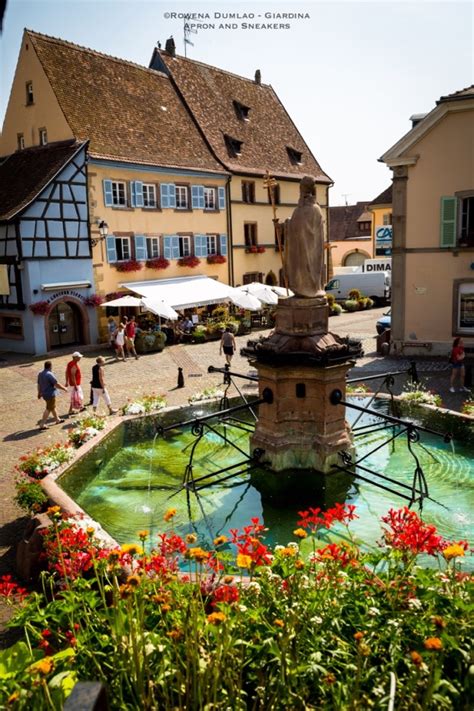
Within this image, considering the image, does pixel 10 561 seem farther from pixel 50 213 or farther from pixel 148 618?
pixel 50 213

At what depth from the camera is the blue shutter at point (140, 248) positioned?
87.4ft

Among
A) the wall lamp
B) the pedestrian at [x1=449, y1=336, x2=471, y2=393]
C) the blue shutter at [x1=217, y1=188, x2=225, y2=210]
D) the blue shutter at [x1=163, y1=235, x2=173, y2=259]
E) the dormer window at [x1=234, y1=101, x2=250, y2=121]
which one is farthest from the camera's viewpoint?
the dormer window at [x1=234, y1=101, x2=250, y2=121]

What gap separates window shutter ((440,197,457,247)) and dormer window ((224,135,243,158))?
15843 mm

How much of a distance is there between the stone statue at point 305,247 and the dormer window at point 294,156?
30509mm

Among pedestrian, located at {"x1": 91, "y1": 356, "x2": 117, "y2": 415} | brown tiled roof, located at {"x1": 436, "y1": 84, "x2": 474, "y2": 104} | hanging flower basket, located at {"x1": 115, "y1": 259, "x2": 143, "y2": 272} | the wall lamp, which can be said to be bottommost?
pedestrian, located at {"x1": 91, "y1": 356, "x2": 117, "y2": 415}

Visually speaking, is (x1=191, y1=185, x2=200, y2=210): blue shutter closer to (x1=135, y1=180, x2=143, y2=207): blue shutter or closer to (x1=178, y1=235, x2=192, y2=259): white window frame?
(x1=178, y1=235, x2=192, y2=259): white window frame

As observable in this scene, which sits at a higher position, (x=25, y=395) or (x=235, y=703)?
(x=235, y=703)

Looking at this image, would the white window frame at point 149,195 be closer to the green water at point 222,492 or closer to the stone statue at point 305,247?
the green water at point 222,492

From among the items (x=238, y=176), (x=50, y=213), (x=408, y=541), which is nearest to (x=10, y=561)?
(x=408, y=541)

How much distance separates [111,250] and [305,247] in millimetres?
18294

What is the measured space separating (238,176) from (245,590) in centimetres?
3017

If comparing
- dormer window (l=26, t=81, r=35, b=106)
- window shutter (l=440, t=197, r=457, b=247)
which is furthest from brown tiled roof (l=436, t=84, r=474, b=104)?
dormer window (l=26, t=81, r=35, b=106)

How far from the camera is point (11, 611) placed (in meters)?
6.25

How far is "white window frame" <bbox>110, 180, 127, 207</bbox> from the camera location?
84.3 ft
